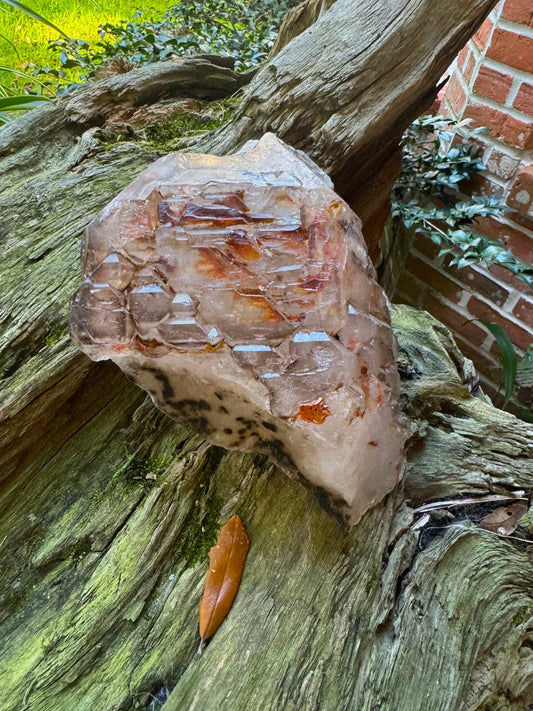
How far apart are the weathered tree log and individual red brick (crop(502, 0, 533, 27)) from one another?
1.24 metres

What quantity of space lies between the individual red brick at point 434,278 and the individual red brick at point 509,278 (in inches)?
6.9

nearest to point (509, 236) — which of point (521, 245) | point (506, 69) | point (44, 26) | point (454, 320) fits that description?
point (521, 245)

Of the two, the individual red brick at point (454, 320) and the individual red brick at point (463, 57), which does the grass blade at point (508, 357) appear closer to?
the individual red brick at point (454, 320)

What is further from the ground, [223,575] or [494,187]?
[494,187]

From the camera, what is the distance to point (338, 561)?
3.69 ft

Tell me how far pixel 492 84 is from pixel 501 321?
2.82 feet

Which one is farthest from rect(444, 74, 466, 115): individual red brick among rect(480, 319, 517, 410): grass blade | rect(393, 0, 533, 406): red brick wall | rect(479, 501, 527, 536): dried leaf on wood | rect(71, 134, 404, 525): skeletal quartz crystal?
rect(479, 501, 527, 536): dried leaf on wood

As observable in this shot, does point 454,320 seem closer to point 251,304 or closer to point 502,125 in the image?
point 502,125

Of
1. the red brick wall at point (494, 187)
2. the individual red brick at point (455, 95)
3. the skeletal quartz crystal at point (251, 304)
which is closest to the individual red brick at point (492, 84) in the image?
the red brick wall at point (494, 187)

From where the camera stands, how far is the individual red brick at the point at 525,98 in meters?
1.85

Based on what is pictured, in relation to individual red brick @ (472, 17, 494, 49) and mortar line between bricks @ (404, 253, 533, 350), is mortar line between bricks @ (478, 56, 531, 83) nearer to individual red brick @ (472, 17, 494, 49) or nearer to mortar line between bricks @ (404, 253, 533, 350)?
individual red brick @ (472, 17, 494, 49)

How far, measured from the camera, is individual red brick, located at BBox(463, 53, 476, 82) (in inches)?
80.4

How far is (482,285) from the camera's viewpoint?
2219mm

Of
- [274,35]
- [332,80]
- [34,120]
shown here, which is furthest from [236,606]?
[274,35]
